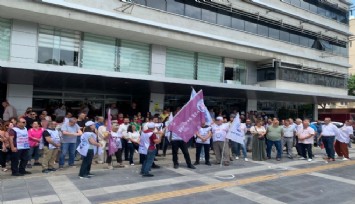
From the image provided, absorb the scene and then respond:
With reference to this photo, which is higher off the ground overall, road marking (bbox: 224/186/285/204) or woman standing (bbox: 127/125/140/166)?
woman standing (bbox: 127/125/140/166)

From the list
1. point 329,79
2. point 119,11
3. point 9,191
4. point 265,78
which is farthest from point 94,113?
point 329,79

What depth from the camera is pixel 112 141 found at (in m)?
10.2

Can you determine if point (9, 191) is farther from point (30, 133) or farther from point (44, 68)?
point (44, 68)

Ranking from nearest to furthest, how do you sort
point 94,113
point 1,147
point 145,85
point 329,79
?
point 1,147
point 145,85
point 94,113
point 329,79

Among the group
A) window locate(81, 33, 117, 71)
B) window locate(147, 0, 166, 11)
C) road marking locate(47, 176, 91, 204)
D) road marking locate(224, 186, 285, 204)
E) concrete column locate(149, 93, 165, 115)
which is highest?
window locate(147, 0, 166, 11)

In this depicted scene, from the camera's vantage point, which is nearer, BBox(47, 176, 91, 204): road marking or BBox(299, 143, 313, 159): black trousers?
BBox(47, 176, 91, 204): road marking

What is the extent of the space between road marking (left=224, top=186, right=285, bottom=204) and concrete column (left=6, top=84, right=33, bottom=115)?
975 cm

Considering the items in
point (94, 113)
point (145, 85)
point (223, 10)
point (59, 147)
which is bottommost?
Answer: point (59, 147)

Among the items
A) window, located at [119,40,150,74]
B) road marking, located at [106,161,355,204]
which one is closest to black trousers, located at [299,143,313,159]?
road marking, located at [106,161,355,204]

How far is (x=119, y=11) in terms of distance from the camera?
1543 centimetres

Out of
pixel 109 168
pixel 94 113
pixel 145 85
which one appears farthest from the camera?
pixel 94 113

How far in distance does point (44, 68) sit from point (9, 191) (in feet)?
15.6

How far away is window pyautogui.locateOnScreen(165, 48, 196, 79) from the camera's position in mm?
18078

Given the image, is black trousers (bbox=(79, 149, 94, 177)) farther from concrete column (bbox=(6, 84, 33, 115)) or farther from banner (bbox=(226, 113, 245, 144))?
concrete column (bbox=(6, 84, 33, 115))
